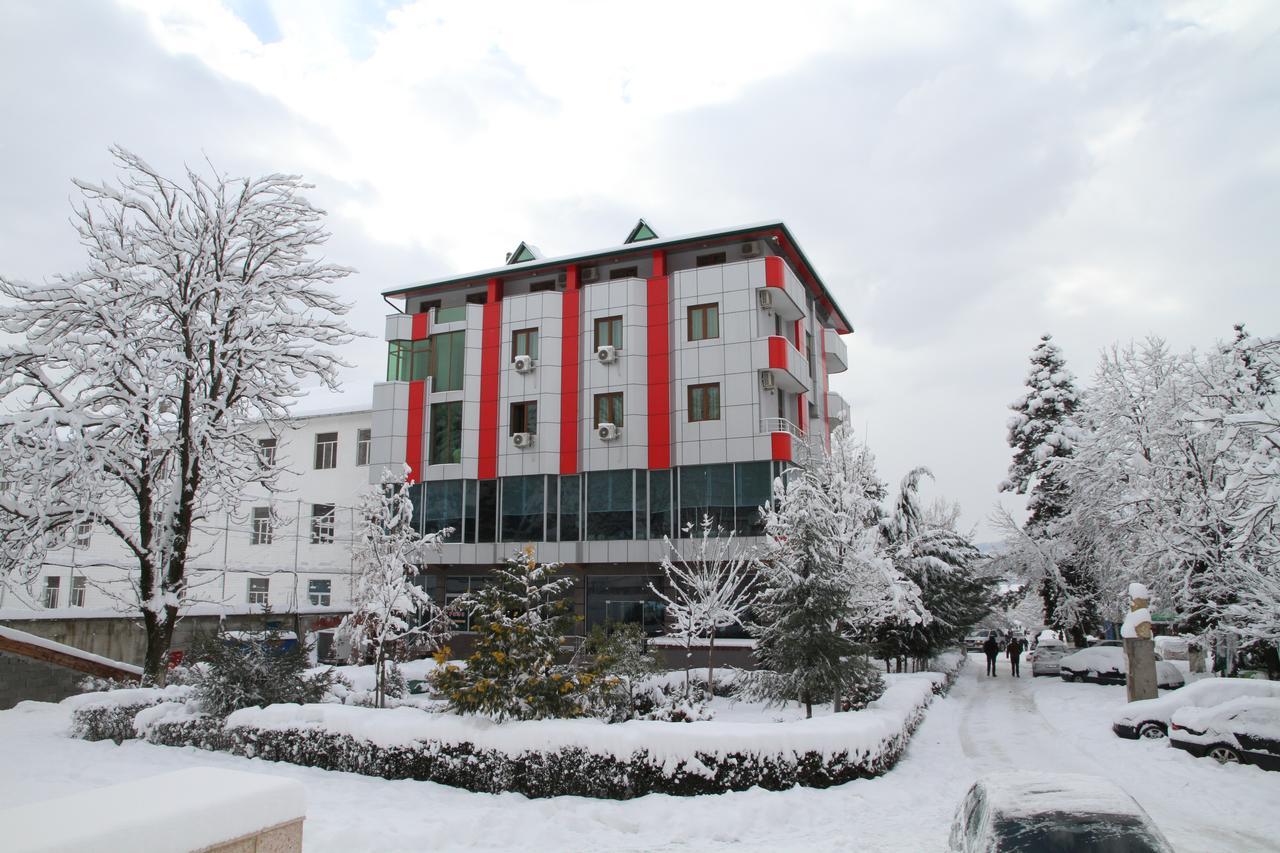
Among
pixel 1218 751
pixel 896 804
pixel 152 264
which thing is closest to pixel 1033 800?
pixel 896 804

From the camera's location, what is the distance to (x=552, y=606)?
12695 millimetres

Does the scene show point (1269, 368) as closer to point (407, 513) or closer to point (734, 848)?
point (734, 848)

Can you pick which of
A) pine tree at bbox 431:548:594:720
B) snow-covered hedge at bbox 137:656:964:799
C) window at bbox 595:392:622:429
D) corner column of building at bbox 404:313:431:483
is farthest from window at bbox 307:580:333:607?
pine tree at bbox 431:548:594:720

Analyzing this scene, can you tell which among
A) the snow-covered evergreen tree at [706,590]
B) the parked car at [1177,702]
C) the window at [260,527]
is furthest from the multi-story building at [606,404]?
the parked car at [1177,702]

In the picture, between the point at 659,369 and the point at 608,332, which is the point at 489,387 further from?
the point at 659,369

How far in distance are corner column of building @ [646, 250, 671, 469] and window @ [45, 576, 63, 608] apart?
85.2 ft

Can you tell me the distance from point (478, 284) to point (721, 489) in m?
15.1

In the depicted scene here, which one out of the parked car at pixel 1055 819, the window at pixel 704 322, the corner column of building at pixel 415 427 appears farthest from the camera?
the corner column of building at pixel 415 427

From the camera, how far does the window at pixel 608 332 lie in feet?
109

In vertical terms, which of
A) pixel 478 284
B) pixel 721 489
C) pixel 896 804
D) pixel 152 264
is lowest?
pixel 896 804

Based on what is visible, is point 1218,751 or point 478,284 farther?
point 478,284

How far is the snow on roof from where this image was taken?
21.8 ft

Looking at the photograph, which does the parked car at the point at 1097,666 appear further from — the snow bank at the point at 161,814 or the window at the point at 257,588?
the window at the point at 257,588

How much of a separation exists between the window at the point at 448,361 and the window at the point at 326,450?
7.75 metres
